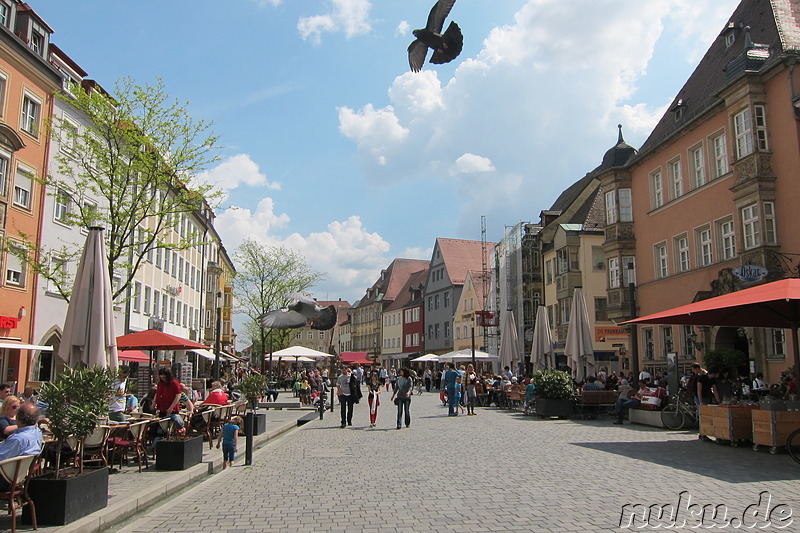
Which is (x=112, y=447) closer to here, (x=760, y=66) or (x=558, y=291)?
(x=760, y=66)

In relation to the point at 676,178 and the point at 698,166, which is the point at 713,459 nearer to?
the point at 698,166

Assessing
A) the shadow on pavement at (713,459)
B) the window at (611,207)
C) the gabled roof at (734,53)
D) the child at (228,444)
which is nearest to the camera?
the shadow on pavement at (713,459)

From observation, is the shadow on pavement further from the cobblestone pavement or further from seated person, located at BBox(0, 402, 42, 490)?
seated person, located at BBox(0, 402, 42, 490)

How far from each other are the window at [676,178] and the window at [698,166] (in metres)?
1.01

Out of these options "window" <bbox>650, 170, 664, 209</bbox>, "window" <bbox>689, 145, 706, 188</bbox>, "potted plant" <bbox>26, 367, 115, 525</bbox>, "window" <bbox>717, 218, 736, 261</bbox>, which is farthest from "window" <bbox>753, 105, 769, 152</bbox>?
"potted plant" <bbox>26, 367, 115, 525</bbox>

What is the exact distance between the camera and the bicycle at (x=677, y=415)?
17438 mm

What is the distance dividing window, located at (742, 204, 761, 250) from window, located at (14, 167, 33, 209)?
26663 mm

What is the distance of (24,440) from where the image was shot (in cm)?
671

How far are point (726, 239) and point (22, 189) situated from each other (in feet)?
90.3

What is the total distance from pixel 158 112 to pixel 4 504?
61.7 ft

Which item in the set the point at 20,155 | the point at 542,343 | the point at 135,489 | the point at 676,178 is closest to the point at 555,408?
the point at 542,343

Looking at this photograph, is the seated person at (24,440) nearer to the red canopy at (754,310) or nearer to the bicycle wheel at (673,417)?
the red canopy at (754,310)

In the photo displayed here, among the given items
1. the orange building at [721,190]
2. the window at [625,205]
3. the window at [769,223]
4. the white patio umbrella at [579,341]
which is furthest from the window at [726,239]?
the window at [625,205]

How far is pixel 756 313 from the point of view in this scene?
595 inches
